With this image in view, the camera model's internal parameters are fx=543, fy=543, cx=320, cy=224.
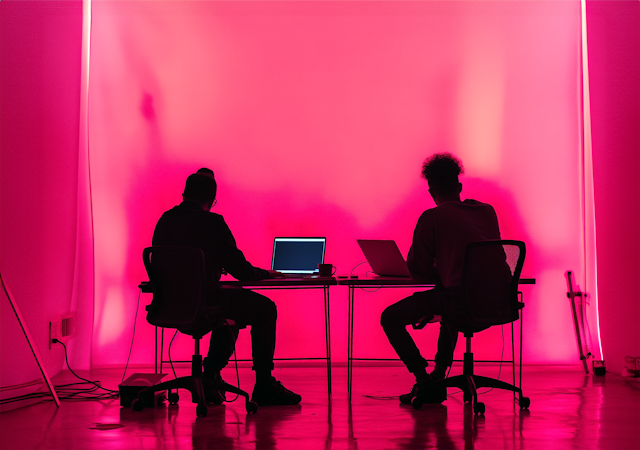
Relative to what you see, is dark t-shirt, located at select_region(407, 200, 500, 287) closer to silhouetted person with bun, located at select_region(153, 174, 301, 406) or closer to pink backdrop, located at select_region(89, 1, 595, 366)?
silhouetted person with bun, located at select_region(153, 174, 301, 406)

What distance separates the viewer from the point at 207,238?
9.62 feet

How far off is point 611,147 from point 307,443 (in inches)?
128

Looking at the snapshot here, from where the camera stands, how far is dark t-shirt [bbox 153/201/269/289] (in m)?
2.93

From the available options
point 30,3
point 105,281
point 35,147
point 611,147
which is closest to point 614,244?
point 611,147

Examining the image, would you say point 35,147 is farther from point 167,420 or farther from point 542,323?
point 542,323

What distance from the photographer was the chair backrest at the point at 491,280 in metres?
2.78

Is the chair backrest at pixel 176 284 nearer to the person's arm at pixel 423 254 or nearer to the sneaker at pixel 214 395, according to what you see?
the sneaker at pixel 214 395

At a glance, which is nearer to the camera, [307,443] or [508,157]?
[307,443]

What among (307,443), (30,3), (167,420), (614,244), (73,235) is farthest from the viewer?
(73,235)

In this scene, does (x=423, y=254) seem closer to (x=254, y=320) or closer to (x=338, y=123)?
(x=254, y=320)

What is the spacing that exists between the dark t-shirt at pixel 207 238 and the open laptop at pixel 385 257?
84 cm

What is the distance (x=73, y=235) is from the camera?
14.4ft

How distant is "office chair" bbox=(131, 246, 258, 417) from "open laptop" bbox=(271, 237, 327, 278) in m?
0.93

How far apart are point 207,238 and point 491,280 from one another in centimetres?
152
